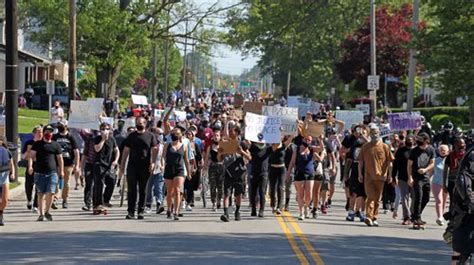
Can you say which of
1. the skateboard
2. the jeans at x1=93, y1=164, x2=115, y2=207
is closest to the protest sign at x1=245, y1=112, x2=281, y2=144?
the jeans at x1=93, y1=164, x2=115, y2=207

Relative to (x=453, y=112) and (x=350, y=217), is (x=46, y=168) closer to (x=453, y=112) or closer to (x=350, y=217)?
(x=350, y=217)

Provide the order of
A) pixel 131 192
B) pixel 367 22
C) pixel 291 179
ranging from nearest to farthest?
pixel 131 192 < pixel 291 179 < pixel 367 22

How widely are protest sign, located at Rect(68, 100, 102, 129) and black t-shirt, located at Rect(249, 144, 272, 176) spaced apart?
5079mm

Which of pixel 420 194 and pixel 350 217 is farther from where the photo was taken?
pixel 350 217

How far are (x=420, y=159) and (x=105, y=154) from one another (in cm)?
602

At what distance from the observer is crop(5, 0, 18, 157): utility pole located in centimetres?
2500

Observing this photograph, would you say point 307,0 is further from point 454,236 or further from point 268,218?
point 454,236

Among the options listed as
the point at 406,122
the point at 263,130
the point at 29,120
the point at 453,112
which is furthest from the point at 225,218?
the point at 453,112

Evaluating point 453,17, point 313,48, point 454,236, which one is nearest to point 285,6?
point 453,17

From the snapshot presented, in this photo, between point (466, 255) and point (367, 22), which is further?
point (367, 22)

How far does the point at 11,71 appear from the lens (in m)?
25.0

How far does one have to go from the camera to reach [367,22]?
6266cm

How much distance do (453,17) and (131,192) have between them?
14899 millimetres

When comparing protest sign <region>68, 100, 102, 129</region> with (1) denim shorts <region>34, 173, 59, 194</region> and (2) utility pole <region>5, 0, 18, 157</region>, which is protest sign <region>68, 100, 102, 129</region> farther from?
(1) denim shorts <region>34, 173, 59, 194</region>
